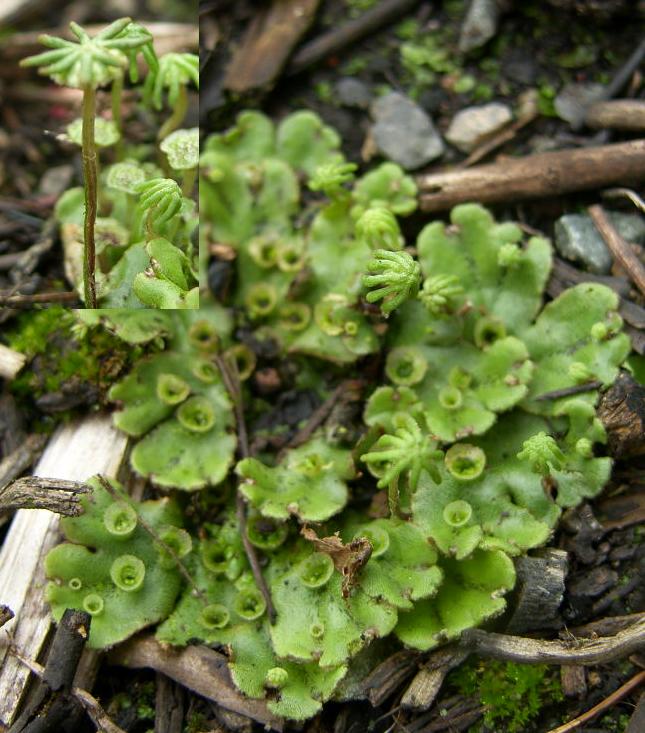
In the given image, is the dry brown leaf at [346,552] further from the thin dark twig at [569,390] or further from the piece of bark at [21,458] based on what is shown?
the piece of bark at [21,458]

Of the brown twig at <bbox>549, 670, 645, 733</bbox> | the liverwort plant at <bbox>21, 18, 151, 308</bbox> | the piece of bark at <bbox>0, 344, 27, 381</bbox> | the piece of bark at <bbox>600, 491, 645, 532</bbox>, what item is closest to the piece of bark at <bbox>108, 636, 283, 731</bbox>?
the brown twig at <bbox>549, 670, 645, 733</bbox>

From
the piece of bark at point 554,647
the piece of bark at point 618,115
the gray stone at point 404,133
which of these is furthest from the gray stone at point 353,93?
the piece of bark at point 554,647

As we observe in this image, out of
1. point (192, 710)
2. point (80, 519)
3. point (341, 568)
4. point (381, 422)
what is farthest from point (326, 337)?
point (192, 710)

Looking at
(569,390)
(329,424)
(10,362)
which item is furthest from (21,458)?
(569,390)

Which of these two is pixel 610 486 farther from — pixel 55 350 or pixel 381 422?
pixel 55 350

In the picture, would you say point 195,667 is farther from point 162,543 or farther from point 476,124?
point 476,124

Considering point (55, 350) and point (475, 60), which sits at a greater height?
point (475, 60)
